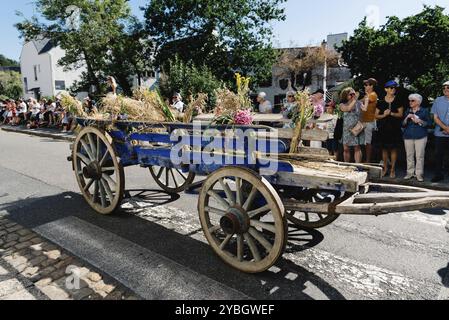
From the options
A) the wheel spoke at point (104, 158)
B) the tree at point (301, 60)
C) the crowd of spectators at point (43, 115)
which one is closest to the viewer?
the wheel spoke at point (104, 158)

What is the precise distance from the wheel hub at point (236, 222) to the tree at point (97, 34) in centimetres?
2483

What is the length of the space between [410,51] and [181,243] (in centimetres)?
921

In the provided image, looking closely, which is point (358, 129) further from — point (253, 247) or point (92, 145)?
point (92, 145)

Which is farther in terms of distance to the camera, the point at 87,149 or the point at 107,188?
the point at 87,149

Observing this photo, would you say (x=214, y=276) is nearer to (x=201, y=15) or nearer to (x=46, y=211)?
(x=46, y=211)

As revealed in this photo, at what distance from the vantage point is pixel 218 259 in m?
3.72

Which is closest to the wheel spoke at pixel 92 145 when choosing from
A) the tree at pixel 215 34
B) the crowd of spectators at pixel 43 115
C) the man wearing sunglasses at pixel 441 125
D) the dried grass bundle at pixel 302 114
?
the dried grass bundle at pixel 302 114

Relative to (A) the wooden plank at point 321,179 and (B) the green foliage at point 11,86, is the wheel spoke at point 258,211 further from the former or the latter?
(B) the green foliage at point 11,86

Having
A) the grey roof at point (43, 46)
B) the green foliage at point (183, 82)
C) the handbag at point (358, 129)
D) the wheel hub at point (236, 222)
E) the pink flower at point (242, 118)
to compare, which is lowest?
the wheel hub at point (236, 222)

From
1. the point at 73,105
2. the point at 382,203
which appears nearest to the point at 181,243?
the point at 382,203

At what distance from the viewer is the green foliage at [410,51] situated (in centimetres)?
958

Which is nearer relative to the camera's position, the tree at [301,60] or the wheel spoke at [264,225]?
the wheel spoke at [264,225]

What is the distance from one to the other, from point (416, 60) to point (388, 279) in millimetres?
8565
